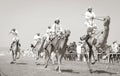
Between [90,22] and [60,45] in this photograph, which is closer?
[90,22]

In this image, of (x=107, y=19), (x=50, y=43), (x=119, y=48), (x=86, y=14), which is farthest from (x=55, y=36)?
(x=119, y=48)

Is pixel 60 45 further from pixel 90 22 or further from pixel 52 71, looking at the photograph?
pixel 90 22

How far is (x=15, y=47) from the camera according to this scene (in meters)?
26.8

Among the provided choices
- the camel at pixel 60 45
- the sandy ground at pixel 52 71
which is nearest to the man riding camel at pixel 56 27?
the camel at pixel 60 45

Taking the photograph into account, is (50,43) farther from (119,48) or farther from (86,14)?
(119,48)

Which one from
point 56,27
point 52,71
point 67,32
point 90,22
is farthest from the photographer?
point 56,27

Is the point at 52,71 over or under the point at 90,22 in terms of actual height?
under

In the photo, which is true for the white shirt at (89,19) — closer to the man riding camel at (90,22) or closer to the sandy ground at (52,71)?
the man riding camel at (90,22)

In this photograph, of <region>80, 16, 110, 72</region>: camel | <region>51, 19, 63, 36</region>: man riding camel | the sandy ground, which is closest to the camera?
the sandy ground

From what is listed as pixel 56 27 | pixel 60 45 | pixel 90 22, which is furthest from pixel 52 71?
pixel 90 22

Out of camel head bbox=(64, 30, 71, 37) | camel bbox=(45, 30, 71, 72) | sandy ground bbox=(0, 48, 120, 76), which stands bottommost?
→ sandy ground bbox=(0, 48, 120, 76)

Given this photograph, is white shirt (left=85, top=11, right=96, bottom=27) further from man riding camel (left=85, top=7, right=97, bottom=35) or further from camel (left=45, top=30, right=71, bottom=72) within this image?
camel (left=45, top=30, right=71, bottom=72)

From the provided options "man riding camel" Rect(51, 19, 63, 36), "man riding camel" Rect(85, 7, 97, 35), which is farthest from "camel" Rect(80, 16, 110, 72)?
"man riding camel" Rect(51, 19, 63, 36)

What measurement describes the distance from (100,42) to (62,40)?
1.99 m
